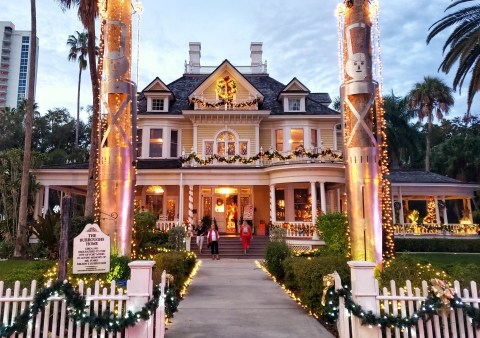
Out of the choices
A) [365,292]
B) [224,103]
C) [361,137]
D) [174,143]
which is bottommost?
[365,292]

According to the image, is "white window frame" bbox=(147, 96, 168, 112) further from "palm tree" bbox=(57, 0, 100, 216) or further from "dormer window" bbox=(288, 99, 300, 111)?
"dormer window" bbox=(288, 99, 300, 111)

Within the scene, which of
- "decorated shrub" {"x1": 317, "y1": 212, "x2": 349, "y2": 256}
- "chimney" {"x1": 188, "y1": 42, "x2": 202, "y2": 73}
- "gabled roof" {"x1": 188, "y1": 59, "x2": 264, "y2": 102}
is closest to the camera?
"decorated shrub" {"x1": 317, "y1": 212, "x2": 349, "y2": 256}

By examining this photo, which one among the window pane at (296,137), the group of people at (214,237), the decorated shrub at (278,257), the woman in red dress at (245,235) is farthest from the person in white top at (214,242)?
the window pane at (296,137)

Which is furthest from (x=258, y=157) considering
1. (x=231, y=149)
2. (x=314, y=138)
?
(x=314, y=138)

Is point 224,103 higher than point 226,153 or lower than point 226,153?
higher

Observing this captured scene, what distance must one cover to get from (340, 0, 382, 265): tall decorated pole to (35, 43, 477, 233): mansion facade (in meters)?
10.8

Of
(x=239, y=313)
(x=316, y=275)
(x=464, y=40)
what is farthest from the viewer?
(x=464, y=40)

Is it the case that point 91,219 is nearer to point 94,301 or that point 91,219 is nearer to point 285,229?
point 94,301

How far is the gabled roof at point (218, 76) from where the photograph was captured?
77.3 ft

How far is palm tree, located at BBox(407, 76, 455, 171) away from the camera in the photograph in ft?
125

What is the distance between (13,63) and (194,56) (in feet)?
473

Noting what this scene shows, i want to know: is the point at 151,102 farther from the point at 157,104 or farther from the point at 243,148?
the point at 243,148

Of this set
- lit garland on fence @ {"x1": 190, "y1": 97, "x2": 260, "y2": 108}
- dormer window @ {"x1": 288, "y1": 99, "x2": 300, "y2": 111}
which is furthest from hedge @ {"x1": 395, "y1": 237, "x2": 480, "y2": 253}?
lit garland on fence @ {"x1": 190, "y1": 97, "x2": 260, "y2": 108}

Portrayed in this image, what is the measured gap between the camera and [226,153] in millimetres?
23328
